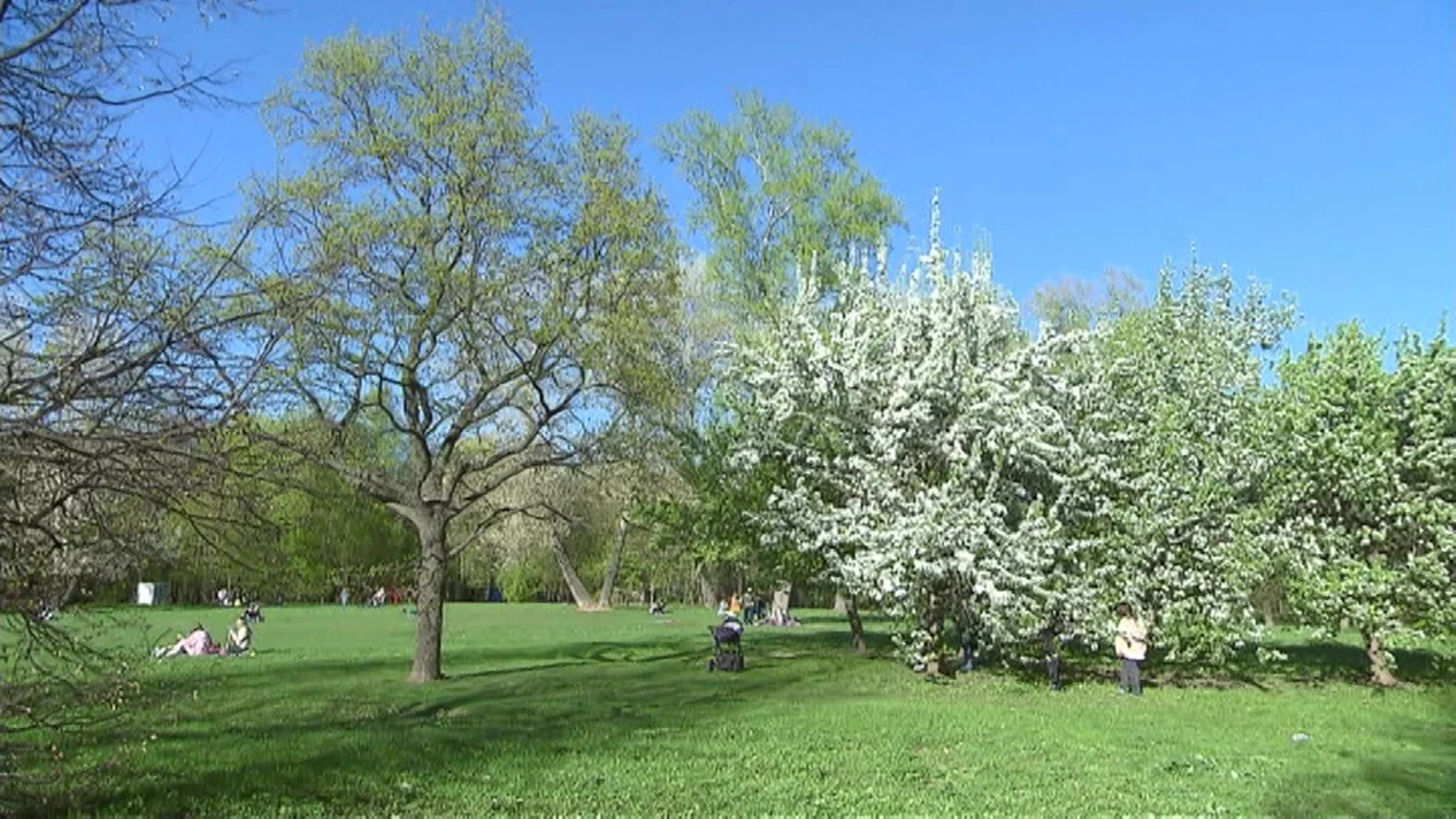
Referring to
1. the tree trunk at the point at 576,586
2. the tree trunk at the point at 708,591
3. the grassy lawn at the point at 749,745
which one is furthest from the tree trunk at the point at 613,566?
the grassy lawn at the point at 749,745

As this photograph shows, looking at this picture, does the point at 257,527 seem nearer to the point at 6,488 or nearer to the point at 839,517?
the point at 6,488

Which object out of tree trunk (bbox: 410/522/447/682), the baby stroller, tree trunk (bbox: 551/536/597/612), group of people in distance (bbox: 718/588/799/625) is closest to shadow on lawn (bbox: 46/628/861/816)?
the baby stroller

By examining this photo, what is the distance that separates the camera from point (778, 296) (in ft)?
106

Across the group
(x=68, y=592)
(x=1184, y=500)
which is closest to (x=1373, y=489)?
(x=1184, y=500)

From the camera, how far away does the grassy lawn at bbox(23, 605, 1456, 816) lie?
892cm

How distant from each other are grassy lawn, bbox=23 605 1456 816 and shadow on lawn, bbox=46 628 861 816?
0.05 m

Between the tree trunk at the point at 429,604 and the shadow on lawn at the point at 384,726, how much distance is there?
1.49ft

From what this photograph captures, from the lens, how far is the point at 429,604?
58.7 ft

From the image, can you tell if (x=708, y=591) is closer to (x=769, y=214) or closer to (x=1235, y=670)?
(x=769, y=214)

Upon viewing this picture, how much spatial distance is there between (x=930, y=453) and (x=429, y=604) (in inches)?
345

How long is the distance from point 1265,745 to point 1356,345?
31.4ft

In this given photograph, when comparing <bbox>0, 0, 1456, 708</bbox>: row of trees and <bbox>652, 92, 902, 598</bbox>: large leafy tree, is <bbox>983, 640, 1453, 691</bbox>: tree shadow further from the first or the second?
<bbox>652, 92, 902, 598</bbox>: large leafy tree

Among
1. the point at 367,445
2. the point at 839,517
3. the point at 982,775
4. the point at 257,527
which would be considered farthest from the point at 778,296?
the point at 257,527

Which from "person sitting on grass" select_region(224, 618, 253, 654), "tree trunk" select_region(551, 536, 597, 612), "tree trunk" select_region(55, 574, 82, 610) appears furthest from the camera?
"tree trunk" select_region(551, 536, 597, 612)
